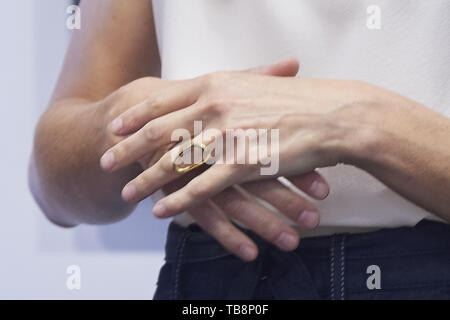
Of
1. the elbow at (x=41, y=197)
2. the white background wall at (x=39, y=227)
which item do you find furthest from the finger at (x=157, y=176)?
the white background wall at (x=39, y=227)

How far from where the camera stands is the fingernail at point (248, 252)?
697 mm

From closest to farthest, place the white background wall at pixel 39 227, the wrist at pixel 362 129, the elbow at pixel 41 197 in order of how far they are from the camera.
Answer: the wrist at pixel 362 129 < the elbow at pixel 41 197 < the white background wall at pixel 39 227

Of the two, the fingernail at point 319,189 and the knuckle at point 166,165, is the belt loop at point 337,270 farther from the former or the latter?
the knuckle at point 166,165

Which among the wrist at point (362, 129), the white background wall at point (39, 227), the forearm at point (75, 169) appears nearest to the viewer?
the wrist at point (362, 129)

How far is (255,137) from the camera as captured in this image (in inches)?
26.2

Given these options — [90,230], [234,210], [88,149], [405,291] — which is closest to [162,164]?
[234,210]

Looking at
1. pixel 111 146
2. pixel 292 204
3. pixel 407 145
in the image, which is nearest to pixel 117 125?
pixel 111 146

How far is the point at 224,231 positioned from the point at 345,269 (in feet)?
0.50

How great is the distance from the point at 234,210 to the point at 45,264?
1.46m

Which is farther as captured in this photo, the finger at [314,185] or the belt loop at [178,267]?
the belt loop at [178,267]

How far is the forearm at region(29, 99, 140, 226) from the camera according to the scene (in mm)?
853

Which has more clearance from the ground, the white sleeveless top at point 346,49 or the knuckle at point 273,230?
the white sleeveless top at point 346,49

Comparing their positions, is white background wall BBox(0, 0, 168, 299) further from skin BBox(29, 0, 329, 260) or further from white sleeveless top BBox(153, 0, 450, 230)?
white sleeveless top BBox(153, 0, 450, 230)

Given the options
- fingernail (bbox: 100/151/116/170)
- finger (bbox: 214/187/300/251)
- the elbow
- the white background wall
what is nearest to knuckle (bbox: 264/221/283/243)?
finger (bbox: 214/187/300/251)
